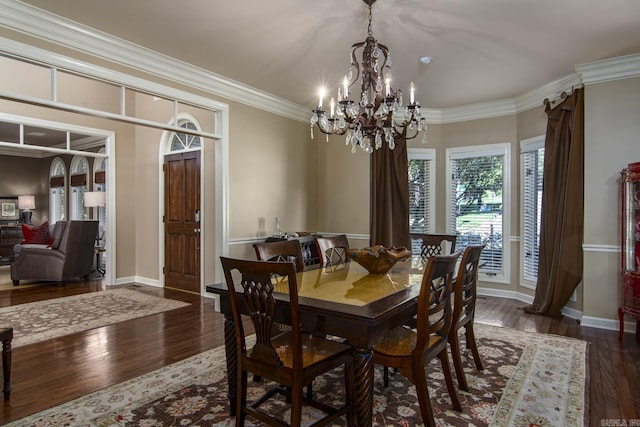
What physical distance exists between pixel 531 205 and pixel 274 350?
14.5ft

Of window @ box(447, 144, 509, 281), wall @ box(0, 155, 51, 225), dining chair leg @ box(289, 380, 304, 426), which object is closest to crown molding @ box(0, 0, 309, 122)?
window @ box(447, 144, 509, 281)

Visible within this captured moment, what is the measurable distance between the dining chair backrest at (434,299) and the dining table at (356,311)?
9 centimetres

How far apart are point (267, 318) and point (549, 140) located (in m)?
4.23

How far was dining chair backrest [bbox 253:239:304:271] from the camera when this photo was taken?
2.62 metres

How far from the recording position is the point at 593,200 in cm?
395

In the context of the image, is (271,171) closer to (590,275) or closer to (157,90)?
(157,90)

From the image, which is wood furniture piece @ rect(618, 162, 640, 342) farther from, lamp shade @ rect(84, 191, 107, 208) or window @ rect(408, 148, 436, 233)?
lamp shade @ rect(84, 191, 107, 208)

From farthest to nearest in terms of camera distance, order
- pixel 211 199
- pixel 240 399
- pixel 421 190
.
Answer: pixel 421 190, pixel 211 199, pixel 240 399

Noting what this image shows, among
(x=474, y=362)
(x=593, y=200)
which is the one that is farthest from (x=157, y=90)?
(x=593, y=200)

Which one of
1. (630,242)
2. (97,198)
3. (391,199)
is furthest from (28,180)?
→ (630,242)

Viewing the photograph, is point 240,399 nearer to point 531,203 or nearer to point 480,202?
point 531,203

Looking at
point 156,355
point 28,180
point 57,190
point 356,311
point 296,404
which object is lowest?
point 156,355

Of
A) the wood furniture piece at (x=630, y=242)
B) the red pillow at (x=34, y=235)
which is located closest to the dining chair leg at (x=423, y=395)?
the wood furniture piece at (x=630, y=242)

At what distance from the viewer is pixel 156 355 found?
3174mm
